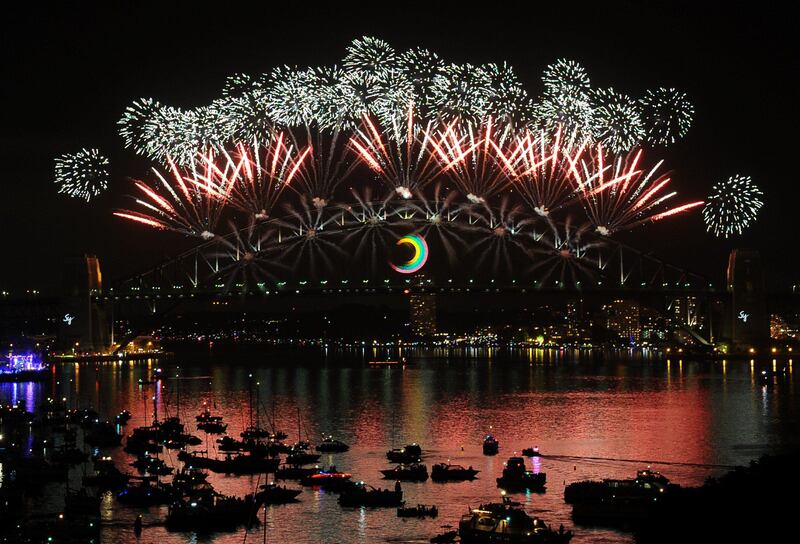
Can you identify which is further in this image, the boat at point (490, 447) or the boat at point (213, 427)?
the boat at point (213, 427)

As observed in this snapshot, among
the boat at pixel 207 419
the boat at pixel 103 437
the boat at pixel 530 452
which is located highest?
the boat at pixel 207 419

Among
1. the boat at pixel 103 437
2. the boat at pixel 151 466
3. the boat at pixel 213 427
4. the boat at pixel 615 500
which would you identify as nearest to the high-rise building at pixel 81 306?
the boat at pixel 213 427

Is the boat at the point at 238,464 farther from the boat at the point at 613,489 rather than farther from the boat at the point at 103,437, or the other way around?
the boat at the point at 613,489

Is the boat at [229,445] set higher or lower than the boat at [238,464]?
higher

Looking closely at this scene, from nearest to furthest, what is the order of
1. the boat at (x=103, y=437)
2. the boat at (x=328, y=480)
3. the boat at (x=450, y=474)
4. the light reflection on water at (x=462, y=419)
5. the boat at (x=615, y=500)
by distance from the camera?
1. the boat at (x=615, y=500)
2. the light reflection on water at (x=462, y=419)
3. the boat at (x=328, y=480)
4. the boat at (x=450, y=474)
5. the boat at (x=103, y=437)

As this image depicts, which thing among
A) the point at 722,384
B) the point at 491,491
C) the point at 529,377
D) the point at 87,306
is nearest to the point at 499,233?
the point at 529,377

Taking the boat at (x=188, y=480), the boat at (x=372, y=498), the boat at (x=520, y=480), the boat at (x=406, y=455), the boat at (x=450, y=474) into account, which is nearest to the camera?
the boat at (x=372, y=498)

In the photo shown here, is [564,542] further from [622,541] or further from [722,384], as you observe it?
[722,384]
